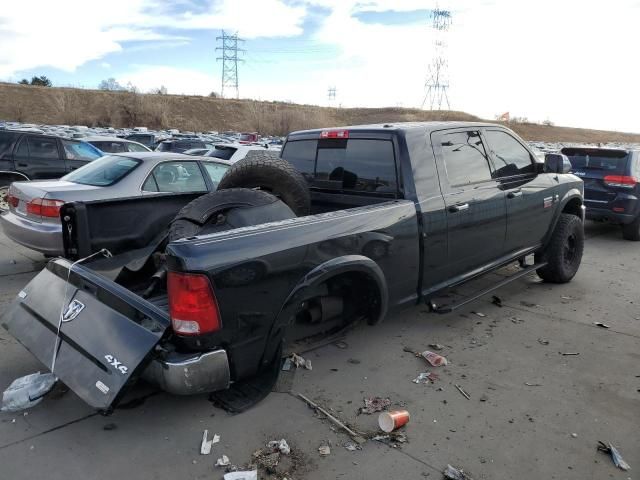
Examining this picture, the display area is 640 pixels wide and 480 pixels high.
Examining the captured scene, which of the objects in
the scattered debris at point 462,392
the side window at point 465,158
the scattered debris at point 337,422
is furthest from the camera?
the side window at point 465,158

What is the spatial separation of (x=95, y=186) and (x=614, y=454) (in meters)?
5.92

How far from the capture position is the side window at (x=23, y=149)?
9852 mm

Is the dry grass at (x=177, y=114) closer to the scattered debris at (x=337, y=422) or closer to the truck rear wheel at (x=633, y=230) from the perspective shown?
the truck rear wheel at (x=633, y=230)

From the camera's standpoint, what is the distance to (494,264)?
4.96m

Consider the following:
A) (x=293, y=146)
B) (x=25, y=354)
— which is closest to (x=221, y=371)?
(x=25, y=354)

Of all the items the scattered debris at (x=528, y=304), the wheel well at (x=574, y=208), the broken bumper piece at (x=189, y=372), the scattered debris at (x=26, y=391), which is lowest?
the scattered debris at (x=528, y=304)

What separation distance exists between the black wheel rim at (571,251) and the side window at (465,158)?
6.68ft

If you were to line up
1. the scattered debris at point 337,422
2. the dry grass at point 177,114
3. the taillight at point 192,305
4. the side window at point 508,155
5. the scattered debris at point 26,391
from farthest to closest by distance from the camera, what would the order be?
1. the dry grass at point 177,114
2. the side window at point 508,155
3. the scattered debris at point 26,391
4. the scattered debris at point 337,422
5. the taillight at point 192,305

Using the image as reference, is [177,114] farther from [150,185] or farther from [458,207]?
[458,207]

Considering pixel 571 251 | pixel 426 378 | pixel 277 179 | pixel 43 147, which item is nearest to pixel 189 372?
pixel 426 378

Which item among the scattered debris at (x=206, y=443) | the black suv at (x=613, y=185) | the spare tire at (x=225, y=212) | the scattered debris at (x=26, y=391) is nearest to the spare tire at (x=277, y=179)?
the spare tire at (x=225, y=212)

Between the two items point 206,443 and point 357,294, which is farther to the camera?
point 357,294

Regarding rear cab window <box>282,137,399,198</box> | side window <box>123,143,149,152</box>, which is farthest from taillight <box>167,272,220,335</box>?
side window <box>123,143,149,152</box>

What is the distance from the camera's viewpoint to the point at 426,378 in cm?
379
